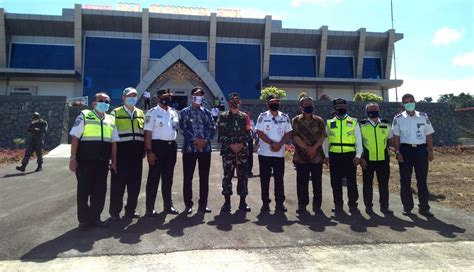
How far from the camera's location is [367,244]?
170 inches

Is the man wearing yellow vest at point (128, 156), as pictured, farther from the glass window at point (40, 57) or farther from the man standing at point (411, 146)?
the glass window at point (40, 57)

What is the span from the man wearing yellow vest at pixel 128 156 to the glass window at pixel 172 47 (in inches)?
1010

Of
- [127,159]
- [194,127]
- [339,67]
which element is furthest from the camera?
[339,67]

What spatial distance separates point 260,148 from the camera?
240 inches

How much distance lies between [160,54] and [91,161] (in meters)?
26.5

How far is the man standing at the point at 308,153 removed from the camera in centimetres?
590

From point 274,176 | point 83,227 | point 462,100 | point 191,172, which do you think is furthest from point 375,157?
point 462,100

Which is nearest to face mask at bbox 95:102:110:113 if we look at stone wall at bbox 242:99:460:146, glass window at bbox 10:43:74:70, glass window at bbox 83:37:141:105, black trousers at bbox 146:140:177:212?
black trousers at bbox 146:140:177:212

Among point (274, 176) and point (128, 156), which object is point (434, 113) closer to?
point (274, 176)

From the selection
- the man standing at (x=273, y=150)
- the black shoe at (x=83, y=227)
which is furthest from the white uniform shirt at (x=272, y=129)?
the black shoe at (x=83, y=227)

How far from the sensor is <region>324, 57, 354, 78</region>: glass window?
33188 millimetres

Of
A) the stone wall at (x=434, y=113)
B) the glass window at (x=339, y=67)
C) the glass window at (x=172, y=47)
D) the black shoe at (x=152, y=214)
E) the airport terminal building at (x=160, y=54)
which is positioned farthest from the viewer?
the glass window at (x=339, y=67)

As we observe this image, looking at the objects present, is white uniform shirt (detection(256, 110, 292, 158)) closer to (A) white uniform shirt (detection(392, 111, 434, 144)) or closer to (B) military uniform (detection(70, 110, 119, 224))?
(A) white uniform shirt (detection(392, 111, 434, 144))

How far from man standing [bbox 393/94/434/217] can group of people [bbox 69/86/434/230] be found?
0.6 inches
